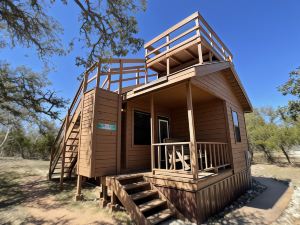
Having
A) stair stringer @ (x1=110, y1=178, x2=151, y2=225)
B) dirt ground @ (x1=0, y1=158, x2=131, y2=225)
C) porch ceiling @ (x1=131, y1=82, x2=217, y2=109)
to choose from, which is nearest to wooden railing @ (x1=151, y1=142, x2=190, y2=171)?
stair stringer @ (x1=110, y1=178, x2=151, y2=225)

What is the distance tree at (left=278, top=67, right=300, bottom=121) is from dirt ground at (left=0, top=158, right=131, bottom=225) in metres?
15.6

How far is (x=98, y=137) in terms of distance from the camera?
5.33 metres

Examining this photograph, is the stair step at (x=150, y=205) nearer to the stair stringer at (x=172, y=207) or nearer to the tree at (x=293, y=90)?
the stair stringer at (x=172, y=207)

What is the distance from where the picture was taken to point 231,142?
6.60 m

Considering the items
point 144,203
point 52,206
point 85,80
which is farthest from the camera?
point 85,80

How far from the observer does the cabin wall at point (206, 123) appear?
274 inches

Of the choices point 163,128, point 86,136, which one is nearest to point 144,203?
point 86,136

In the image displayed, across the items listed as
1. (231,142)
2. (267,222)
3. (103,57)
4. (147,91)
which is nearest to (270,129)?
(231,142)

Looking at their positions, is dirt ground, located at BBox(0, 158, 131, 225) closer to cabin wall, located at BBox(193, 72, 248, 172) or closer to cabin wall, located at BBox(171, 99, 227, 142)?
cabin wall, located at BBox(171, 99, 227, 142)

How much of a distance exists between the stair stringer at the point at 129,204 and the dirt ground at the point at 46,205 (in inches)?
10.6

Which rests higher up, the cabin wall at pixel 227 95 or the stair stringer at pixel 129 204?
the cabin wall at pixel 227 95

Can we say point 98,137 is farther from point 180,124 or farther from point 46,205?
point 180,124

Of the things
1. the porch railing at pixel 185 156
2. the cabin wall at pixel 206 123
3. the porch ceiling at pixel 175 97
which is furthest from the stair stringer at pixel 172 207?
the cabin wall at pixel 206 123

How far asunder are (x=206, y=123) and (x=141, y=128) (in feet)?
9.36
